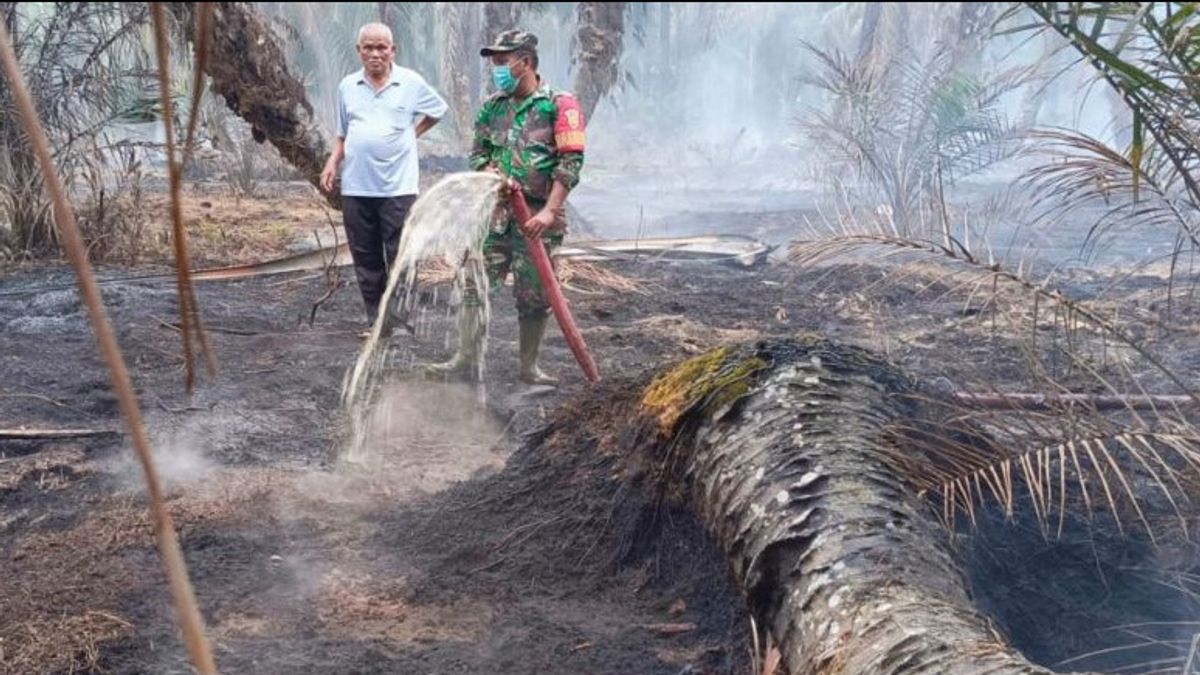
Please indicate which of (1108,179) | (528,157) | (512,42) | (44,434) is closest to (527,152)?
(528,157)

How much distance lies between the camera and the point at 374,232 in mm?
6102

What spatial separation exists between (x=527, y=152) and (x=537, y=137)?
84 mm

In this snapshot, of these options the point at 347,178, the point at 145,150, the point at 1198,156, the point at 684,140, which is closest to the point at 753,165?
the point at 684,140

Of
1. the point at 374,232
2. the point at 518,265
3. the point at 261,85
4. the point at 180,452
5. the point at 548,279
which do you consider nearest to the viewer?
the point at 180,452

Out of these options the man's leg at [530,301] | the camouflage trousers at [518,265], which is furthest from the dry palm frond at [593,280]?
the camouflage trousers at [518,265]

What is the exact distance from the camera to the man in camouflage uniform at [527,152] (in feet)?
16.1

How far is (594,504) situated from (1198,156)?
2.08m

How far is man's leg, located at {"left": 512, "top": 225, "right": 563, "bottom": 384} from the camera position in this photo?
519 centimetres

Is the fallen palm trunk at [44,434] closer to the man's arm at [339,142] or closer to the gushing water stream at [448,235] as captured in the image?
the gushing water stream at [448,235]

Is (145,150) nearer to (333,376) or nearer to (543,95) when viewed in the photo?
(333,376)

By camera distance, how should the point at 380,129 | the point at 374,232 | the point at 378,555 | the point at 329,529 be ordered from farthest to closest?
the point at 374,232 → the point at 380,129 → the point at 329,529 → the point at 378,555

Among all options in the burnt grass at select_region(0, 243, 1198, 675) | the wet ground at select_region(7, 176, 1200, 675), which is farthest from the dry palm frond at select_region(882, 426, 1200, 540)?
the wet ground at select_region(7, 176, 1200, 675)

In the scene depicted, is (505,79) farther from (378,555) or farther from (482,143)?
(378,555)

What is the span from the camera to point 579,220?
47.0 feet
